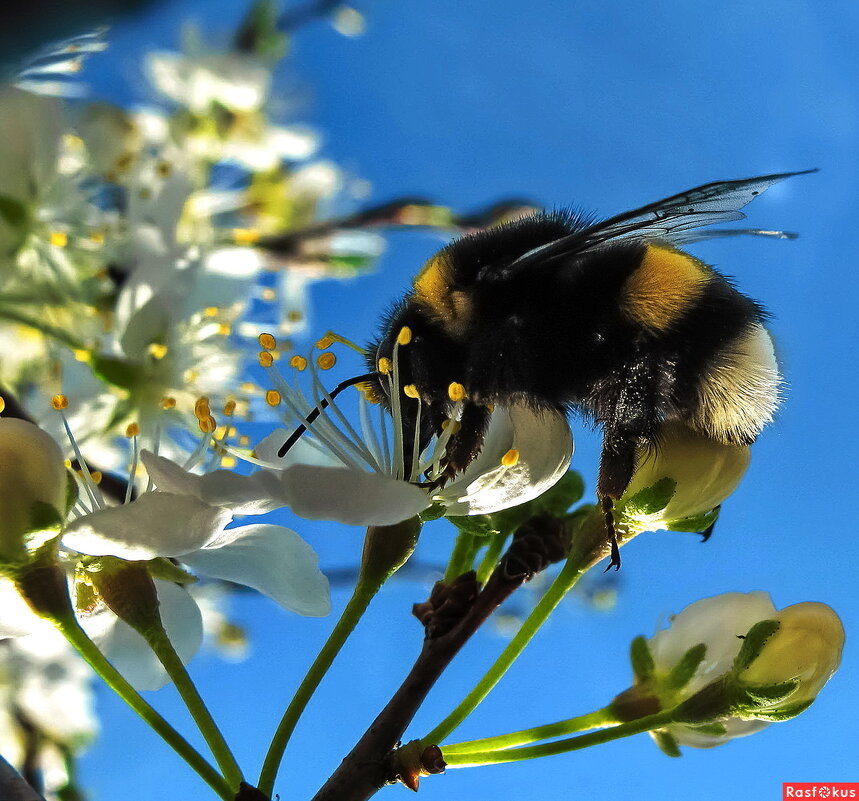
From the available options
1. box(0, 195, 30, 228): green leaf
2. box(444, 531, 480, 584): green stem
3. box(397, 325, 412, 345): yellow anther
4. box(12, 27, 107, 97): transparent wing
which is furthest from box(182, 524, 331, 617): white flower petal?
box(0, 195, 30, 228): green leaf

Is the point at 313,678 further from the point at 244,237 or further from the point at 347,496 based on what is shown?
the point at 244,237

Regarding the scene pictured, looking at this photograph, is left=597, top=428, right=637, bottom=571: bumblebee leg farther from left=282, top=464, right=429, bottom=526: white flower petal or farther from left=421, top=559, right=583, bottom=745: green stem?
left=282, top=464, right=429, bottom=526: white flower petal

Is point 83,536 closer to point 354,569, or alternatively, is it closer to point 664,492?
point 664,492

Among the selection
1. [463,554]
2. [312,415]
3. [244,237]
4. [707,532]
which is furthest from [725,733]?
[244,237]


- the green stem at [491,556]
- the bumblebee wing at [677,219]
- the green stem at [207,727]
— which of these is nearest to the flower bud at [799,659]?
the green stem at [491,556]

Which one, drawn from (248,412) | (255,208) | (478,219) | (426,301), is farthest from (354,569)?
(255,208)

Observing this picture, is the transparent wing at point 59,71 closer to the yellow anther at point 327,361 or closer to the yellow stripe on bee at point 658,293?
the yellow anther at point 327,361

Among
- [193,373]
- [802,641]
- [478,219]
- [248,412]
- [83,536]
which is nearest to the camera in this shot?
[83,536]
